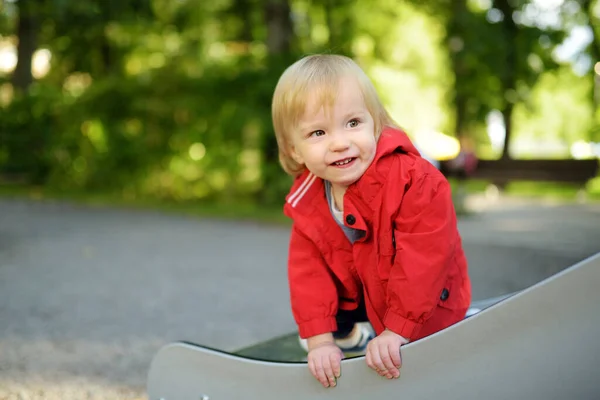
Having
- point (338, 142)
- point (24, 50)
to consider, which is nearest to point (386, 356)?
A: point (338, 142)

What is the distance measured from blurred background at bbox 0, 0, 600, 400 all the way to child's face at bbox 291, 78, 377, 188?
2.11ft

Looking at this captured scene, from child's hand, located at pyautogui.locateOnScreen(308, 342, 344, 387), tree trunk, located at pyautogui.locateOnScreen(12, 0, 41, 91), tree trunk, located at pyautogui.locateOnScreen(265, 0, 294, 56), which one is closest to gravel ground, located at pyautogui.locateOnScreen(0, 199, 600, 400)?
child's hand, located at pyautogui.locateOnScreen(308, 342, 344, 387)

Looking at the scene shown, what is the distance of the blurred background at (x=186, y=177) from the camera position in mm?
3939

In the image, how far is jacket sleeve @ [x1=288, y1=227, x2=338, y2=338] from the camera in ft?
5.94

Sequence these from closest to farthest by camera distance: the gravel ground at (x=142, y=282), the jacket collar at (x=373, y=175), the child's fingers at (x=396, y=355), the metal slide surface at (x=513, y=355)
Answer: the metal slide surface at (x=513, y=355) → the child's fingers at (x=396, y=355) → the jacket collar at (x=373, y=175) → the gravel ground at (x=142, y=282)

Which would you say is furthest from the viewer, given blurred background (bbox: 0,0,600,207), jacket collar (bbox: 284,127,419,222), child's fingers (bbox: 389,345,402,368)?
blurred background (bbox: 0,0,600,207)

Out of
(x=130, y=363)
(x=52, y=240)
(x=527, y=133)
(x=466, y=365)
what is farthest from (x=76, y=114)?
(x=527, y=133)

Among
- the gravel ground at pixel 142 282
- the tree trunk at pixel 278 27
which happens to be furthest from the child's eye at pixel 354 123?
the tree trunk at pixel 278 27

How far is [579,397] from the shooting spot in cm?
132

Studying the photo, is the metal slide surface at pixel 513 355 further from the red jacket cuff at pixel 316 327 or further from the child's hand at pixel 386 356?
the red jacket cuff at pixel 316 327

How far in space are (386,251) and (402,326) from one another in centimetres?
21

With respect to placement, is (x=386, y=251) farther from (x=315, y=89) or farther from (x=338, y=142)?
(x=315, y=89)

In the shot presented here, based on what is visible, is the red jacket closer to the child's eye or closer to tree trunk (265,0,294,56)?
the child's eye

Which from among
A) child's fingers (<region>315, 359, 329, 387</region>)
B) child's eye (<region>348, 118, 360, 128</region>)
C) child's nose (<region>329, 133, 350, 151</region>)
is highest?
child's eye (<region>348, 118, 360, 128</region>)
